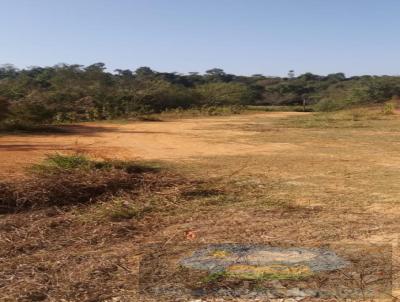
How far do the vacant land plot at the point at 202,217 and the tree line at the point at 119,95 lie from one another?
8693 mm

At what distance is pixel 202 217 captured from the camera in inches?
214

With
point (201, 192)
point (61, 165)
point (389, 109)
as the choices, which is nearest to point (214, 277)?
point (201, 192)

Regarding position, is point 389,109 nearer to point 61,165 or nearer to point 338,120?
point 338,120

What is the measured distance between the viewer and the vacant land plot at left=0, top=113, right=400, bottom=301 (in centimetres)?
371

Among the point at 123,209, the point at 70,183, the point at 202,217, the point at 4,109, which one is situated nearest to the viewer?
the point at 202,217

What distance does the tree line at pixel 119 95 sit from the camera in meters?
19.8

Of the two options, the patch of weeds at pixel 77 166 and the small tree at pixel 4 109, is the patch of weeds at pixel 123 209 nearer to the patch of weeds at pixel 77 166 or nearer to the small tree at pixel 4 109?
the patch of weeds at pixel 77 166

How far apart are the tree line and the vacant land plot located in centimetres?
869

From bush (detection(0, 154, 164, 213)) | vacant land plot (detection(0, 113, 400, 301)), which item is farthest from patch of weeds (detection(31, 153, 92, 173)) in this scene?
vacant land plot (detection(0, 113, 400, 301))

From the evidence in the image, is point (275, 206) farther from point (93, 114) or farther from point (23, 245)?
point (93, 114)

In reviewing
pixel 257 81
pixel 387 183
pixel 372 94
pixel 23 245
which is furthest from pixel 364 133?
pixel 257 81

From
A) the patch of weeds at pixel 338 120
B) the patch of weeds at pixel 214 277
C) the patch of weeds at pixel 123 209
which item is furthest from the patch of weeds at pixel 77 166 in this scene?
the patch of weeds at pixel 338 120

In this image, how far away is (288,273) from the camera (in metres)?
3.65

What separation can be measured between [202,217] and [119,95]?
75.4 feet
